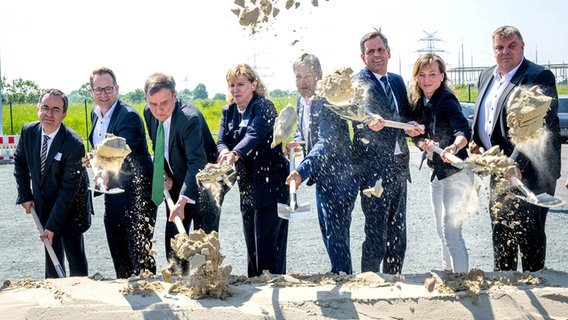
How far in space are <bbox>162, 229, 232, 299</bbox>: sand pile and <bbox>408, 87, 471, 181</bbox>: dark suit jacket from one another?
62.8 inches

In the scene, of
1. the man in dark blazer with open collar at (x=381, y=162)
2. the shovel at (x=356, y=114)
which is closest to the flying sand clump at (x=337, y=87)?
the shovel at (x=356, y=114)

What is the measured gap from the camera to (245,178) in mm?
4445

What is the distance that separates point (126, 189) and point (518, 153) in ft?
8.58

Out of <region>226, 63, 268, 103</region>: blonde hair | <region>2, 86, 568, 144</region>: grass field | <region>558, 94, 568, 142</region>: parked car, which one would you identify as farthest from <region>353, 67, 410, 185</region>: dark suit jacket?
<region>2, 86, 568, 144</region>: grass field

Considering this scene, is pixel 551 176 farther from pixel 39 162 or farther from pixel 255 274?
pixel 39 162

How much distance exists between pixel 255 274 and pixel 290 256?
1.19 metres

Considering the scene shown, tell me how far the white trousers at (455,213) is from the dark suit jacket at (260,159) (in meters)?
1.07

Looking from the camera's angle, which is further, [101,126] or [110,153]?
[101,126]

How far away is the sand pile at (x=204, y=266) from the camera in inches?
136

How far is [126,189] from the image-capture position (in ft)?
14.6

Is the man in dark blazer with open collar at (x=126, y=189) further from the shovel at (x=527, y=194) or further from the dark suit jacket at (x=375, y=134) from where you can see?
the shovel at (x=527, y=194)

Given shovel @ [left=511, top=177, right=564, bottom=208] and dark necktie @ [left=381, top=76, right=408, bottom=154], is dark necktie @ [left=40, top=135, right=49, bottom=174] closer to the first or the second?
dark necktie @ [left=381, top=76, right=408, bottom=154]

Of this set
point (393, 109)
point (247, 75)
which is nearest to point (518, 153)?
point (393, 109)

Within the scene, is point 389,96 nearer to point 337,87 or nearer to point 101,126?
point 337,87
